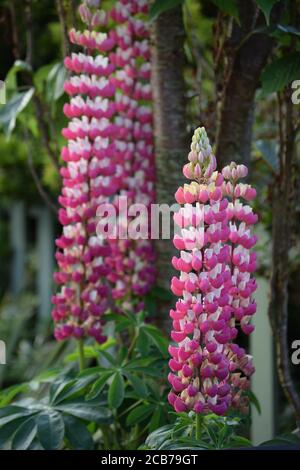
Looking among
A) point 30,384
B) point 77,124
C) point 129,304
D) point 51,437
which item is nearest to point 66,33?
point 77,124

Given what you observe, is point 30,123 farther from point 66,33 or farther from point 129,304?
point 129,304

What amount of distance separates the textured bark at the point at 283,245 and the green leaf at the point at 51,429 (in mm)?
476

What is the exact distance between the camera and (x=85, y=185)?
5.29 ft

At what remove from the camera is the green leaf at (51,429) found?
57.0 inches

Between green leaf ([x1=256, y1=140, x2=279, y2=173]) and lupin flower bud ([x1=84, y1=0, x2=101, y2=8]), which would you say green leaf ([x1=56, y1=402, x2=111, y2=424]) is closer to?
green leaf ([x1=256, y1=140, x2=279, y2=173])

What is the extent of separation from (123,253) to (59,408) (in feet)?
1.29

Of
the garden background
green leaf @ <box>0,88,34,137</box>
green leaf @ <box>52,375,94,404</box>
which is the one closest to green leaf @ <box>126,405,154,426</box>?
the garden background

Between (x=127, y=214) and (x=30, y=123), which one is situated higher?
(x=30, y=123)

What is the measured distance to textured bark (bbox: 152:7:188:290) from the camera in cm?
183

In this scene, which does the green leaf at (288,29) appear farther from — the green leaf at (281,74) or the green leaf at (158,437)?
the green leaf at (158,437)

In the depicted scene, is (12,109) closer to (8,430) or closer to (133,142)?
(133,142)

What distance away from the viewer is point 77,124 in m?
1.61

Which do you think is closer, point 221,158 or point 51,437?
point 51,437

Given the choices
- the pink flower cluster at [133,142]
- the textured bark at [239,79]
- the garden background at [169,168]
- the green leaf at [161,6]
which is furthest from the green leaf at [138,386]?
the green leaf at [161,6]
